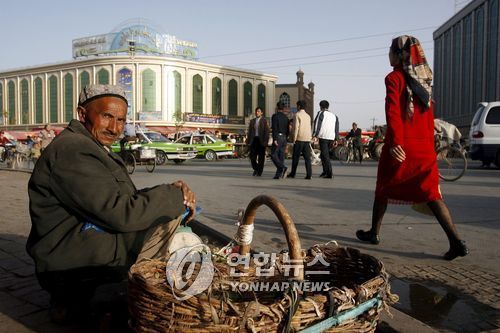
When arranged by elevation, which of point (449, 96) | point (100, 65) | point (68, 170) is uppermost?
point (100, 65)

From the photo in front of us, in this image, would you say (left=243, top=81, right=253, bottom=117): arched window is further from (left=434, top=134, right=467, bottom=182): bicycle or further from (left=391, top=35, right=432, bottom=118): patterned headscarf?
(left=391, top=35, right=432, bottom=118): patterned headscarf

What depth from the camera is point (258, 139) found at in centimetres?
1102

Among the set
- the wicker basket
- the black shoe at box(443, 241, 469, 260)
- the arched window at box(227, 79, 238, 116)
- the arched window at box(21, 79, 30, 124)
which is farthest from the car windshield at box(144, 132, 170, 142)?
the arched window at box(21, 79, 30, 124)

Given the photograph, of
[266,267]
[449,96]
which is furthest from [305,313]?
[449,96]

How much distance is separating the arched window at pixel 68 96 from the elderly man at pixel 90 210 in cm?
7418

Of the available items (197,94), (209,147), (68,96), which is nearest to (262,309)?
(209,147)

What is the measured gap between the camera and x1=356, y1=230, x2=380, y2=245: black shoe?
157 inches

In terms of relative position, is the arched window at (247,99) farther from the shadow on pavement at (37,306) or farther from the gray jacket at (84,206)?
the gray jacket at (84,206)

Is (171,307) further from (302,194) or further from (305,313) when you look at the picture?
(302,194)

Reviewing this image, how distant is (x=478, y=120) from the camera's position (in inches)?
538

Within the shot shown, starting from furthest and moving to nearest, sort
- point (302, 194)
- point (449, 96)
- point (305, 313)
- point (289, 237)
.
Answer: point (449, 96) < point (302, 194) < point (289, 237) < point (305, 313)

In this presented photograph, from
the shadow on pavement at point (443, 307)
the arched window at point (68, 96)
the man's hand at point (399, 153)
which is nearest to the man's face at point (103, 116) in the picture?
the shadow on pavement at point (443, 307)

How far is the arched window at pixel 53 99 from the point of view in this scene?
240 feet

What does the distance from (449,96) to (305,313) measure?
71469 millimetres
